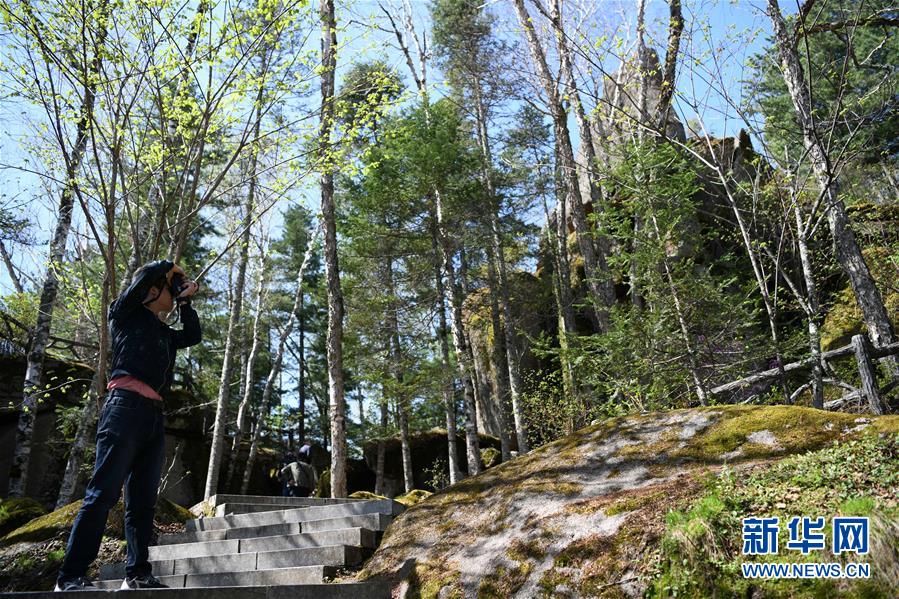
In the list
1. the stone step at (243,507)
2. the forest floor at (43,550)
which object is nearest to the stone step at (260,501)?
the stone step at (243,507)

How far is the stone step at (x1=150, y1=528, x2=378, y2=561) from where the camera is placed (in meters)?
4.97

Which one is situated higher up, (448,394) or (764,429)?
(448,394)

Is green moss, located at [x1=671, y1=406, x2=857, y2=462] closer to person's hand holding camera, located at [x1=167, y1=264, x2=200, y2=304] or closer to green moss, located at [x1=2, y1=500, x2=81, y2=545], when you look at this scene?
person's hand holding camera, located at [x1=167, y1=264, x2=200, y2=304]

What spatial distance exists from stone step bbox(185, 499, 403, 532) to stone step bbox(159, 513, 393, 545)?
0.45 feet

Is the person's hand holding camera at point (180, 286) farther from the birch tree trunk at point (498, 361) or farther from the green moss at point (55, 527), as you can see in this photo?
the birch tree trunk at point (498, 361)

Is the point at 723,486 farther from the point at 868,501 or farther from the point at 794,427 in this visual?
the point at 794,427

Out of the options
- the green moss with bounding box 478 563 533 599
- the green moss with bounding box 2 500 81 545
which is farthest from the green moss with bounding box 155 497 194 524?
the green moss with bounding box 478 563 533 599

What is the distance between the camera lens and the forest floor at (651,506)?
296 centimetres

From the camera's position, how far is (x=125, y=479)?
3.45 m

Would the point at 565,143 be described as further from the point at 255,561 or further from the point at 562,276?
the point at 255,561

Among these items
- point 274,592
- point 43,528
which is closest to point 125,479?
point 274,592

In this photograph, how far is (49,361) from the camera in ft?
45.0

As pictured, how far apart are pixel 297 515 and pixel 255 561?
1.11 meters

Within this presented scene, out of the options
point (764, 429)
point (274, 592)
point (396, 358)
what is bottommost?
point (274, 592)
